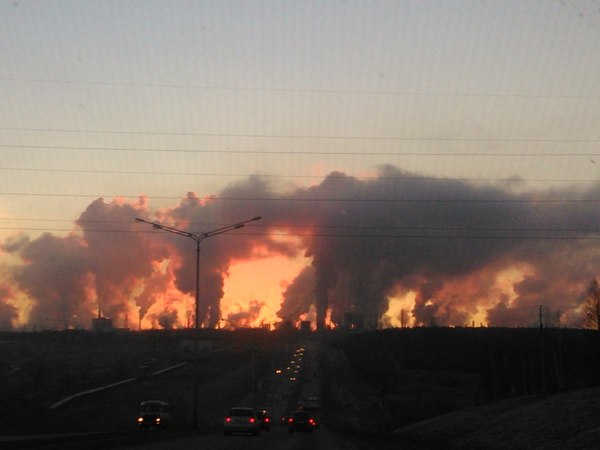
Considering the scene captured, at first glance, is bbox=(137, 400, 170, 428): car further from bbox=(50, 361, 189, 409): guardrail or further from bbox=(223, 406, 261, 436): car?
bbox=(50, 361, 189, 409): guardrail

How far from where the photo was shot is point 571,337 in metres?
175

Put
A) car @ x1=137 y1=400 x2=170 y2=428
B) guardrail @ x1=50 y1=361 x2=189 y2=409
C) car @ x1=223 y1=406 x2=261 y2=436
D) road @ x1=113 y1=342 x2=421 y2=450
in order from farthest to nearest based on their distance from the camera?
guardrail @ x1=50 y1=361 x2=189 y2=409 < car @ x1=137 y1=400 x2=170 y2=428 < car @ x1=223 y1=406 x2=261 y2=436 < road @ x1=113 y1=342 x2=421 y2=450

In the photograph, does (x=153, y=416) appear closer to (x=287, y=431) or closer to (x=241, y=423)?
(x=241, y=423)

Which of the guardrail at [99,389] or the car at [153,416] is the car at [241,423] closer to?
the car at [153,416]

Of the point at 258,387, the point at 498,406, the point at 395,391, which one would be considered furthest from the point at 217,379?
the point at 498,406

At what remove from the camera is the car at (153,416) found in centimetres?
6588

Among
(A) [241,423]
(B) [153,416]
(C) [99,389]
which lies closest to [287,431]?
(B) [153,416]

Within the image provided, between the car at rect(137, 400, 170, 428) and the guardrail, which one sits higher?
the guardrail

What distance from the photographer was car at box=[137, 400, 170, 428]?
6588 cm

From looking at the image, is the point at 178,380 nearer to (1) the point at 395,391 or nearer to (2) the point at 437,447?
(1) the point at 395,391

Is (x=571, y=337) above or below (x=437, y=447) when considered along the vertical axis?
above

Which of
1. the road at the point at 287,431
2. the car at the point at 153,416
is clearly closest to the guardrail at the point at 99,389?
the road at the point at 287,431

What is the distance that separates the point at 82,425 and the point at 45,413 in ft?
15.7

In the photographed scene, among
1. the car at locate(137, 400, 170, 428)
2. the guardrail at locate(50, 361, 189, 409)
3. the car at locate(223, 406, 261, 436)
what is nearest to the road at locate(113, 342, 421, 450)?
the car at locate(223, 406, 261, 436)
